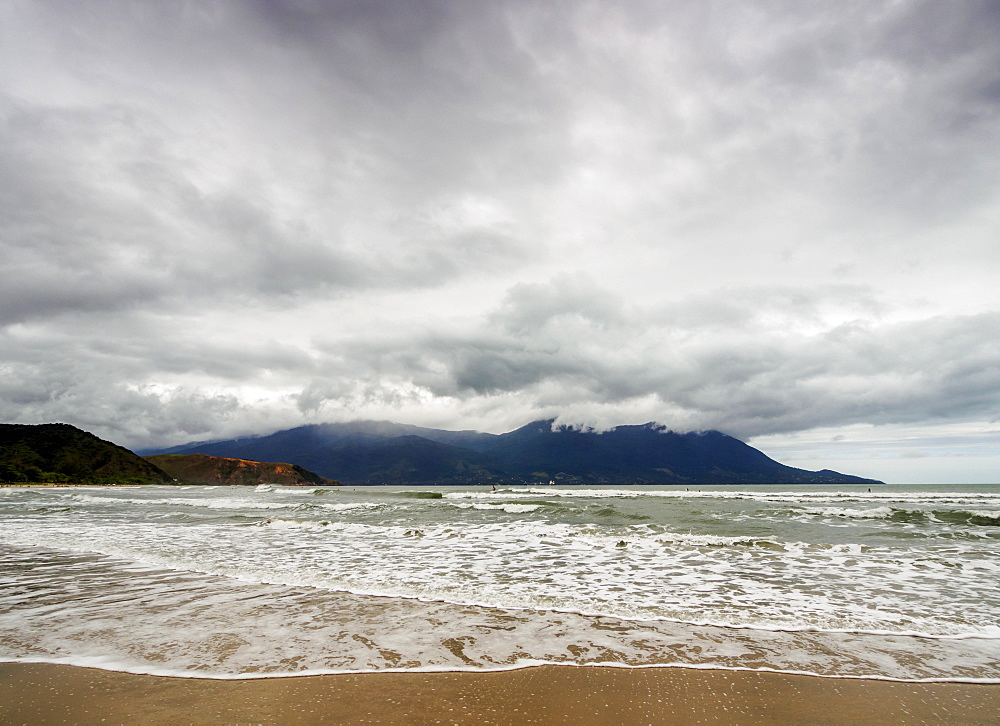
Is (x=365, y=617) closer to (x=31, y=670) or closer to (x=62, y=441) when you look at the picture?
(x=31, y=670)

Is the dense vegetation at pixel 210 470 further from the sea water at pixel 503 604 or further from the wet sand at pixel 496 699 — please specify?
the wet sand at pixel 496 699

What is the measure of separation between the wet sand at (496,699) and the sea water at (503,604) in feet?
1.23

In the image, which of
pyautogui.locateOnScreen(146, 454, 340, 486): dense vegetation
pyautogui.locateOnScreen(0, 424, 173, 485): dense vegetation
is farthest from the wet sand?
pyautogui.locateOnScreen(146, 454, 340, 486): dense vegetation

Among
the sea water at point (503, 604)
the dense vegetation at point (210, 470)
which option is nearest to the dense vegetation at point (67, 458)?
the dense vegetation at point (210, 470)

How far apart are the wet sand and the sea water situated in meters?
0.37

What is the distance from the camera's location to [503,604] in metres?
8.99

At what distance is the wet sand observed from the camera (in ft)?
14.9

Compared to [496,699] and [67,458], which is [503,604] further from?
[67,458]

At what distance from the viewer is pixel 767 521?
2591 cm

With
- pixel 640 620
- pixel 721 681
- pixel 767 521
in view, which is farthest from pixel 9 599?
pixel 767 521

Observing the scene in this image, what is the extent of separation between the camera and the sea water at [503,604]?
6195mm

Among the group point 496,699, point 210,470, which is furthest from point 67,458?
point 496,699

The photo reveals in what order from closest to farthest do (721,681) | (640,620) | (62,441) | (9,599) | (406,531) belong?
(721,681), (640,620), (9,599), (406,531), (62,441)

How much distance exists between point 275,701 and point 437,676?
166 cm
